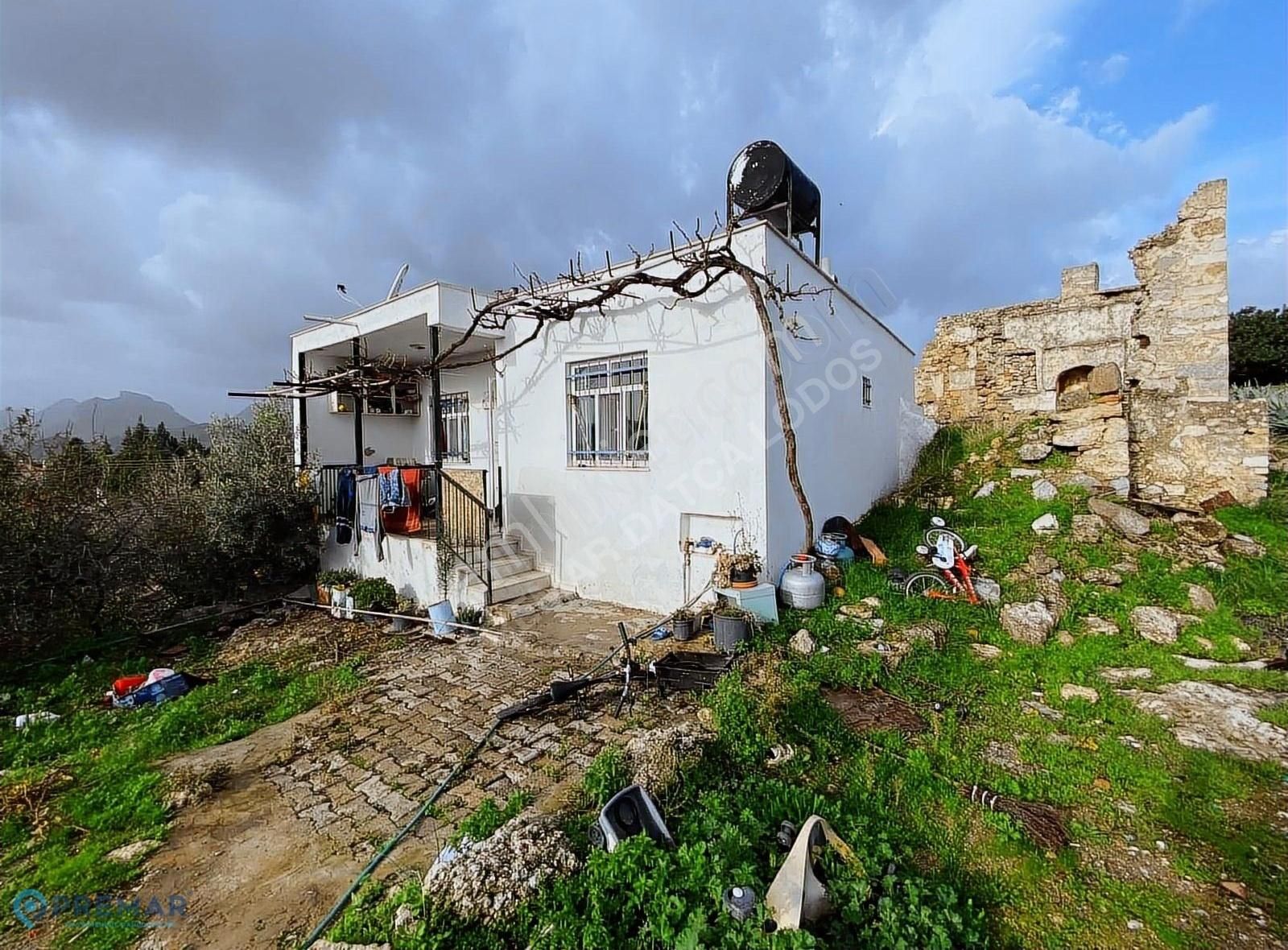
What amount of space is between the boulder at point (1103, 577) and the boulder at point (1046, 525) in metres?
1.14

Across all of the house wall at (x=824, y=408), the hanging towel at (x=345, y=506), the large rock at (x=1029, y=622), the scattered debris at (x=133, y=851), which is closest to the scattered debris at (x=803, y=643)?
the house wall at (x=824, y=408)

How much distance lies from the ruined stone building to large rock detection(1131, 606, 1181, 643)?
407cm

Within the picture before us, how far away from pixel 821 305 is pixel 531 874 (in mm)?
7241

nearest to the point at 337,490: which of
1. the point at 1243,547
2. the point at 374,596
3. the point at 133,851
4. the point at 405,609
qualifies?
the point at 374,596

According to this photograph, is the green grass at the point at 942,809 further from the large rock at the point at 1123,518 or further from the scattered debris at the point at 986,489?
the scattered debris at the point at 986,489

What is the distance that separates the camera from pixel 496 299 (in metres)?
7.52

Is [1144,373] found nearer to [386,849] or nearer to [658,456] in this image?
[658,456]

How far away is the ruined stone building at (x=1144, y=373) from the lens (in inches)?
328

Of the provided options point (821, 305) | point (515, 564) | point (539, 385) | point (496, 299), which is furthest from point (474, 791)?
point (821, 305)

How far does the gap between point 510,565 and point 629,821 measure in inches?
208

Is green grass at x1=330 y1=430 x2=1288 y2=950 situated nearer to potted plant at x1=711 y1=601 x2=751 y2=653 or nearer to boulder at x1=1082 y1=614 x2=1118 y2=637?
boulder at x1=1082 y1=614 x2=1118 y2=637

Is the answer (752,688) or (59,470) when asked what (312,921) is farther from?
(59,470)

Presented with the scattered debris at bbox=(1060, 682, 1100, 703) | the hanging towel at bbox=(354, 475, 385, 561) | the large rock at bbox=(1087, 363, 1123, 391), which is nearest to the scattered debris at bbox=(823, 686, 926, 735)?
the scattered debris at bbox=(1060, 682, 1100, 703)

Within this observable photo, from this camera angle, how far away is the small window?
9992 mm
